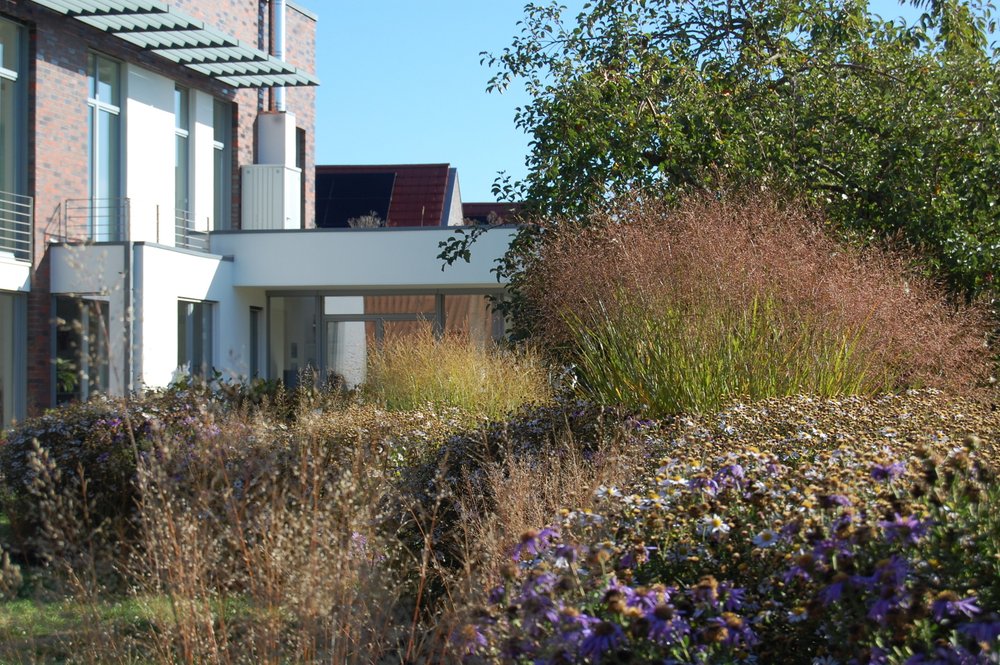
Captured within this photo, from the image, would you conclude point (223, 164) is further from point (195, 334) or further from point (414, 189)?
point (414, 189)

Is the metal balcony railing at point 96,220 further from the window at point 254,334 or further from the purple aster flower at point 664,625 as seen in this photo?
the purple aster flower at point 664,625

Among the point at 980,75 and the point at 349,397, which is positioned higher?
the point at 980,75

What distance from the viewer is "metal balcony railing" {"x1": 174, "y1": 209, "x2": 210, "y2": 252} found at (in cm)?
1714

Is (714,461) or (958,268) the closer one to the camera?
(714,461)

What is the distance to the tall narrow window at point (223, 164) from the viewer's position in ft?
60.1

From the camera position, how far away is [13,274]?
1380cm

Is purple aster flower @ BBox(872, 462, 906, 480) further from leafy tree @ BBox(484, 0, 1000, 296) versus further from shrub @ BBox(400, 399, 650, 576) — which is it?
leafy tree @ BBox(484, 0, 1000, 296)

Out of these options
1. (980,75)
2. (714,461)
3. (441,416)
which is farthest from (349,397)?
(714,461)

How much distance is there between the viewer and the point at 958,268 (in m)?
9.73

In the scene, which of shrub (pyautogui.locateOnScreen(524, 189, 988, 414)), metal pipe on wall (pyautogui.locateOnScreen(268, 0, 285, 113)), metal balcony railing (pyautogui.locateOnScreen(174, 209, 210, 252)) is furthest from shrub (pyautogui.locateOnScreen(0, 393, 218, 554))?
metal pipe on wall (pyautogui.locateOnScreen(268, 0, 285, 113))

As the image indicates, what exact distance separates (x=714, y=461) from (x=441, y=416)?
425 cm

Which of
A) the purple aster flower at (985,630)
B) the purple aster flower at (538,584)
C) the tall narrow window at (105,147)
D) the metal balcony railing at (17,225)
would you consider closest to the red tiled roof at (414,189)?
the tall narrow window at (105,147)

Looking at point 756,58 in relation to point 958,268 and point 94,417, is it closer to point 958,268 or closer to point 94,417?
point 958,268

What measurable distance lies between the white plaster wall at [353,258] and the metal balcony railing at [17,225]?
397cm
